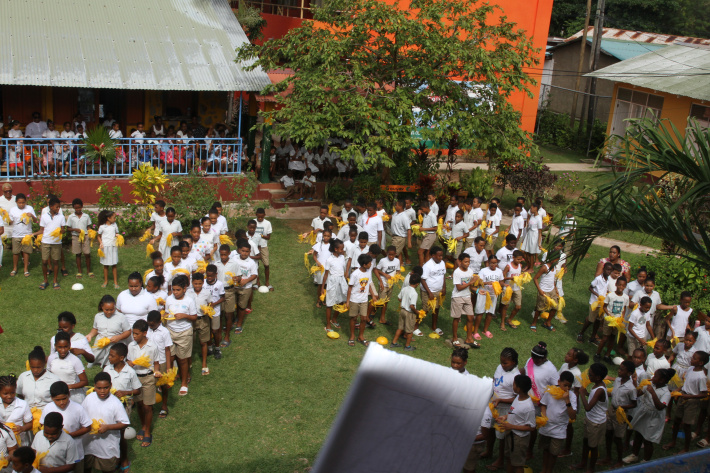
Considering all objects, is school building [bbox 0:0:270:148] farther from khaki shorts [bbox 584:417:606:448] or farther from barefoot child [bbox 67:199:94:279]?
khaki shorts [bbox 584:417:606:448]

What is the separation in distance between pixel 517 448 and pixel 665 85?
649 inches

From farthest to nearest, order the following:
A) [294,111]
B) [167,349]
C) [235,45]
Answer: [235,45]
[294,111]
[167,349]

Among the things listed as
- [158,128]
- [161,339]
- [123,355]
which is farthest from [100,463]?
[158,128]

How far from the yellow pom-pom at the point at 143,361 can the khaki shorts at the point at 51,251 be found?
466cm

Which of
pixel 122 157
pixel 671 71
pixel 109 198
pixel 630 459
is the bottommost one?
pixel 630 459

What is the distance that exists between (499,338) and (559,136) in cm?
1958

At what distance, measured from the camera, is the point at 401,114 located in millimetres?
13906

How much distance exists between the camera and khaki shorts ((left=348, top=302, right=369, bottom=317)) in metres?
10.00

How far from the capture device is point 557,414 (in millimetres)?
7059

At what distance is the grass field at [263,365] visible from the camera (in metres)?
7.36

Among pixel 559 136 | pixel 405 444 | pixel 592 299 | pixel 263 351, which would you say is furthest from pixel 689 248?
pixel 559 136

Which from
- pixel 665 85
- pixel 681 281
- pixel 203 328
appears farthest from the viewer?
pixel 665 85

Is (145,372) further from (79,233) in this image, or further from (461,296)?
Result: (79,233)

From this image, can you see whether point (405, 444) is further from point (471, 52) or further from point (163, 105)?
point (163, 105)
